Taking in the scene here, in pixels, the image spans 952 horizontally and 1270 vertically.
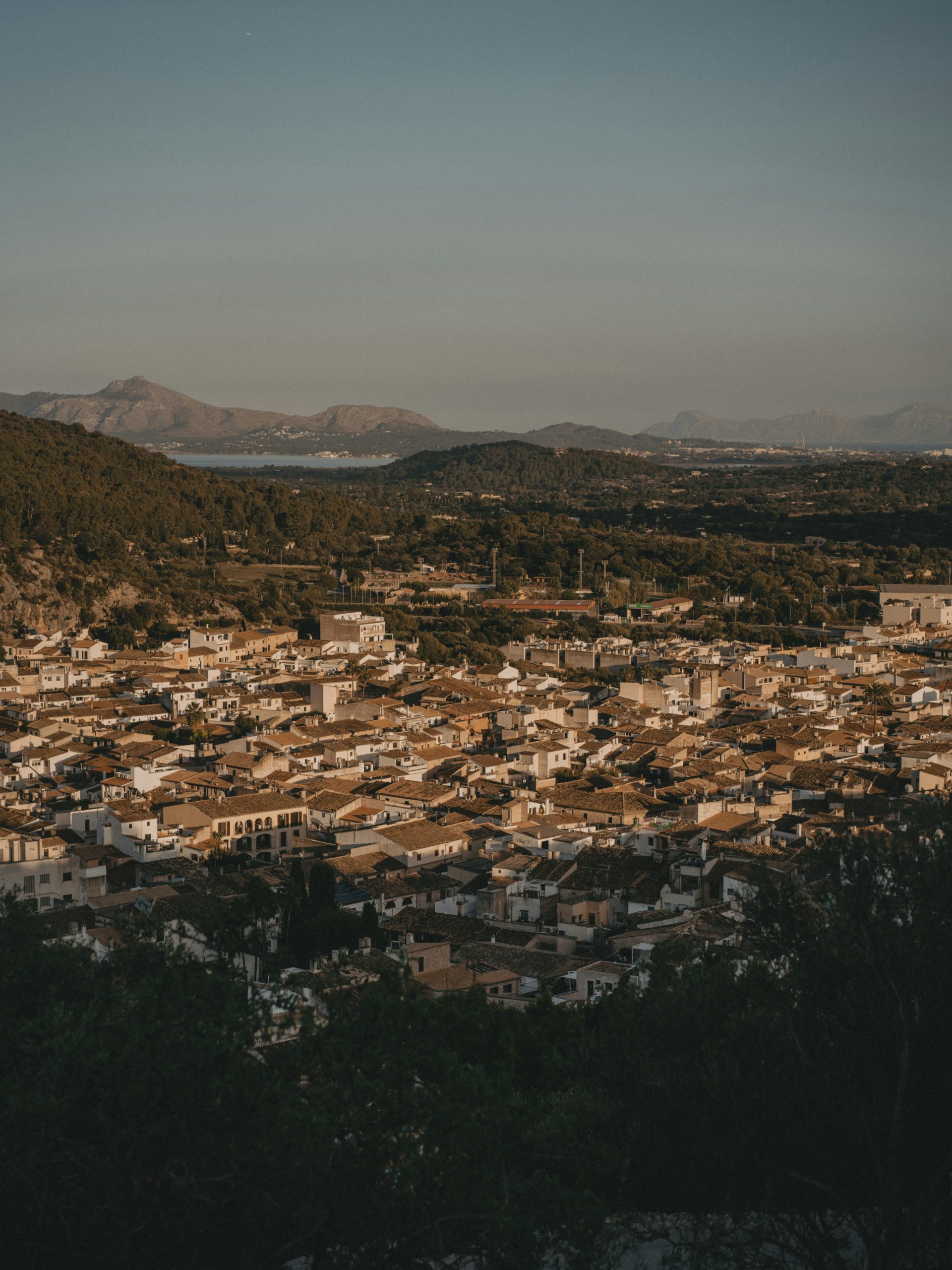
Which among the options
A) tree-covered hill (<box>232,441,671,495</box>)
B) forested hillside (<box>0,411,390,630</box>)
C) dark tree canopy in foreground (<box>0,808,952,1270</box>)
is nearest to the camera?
dark tree canopy in foreground (<box>0,808,952,1270</box>)

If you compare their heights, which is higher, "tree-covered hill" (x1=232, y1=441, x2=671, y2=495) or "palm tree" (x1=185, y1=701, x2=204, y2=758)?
"tree-covered hill" (x1=232, y1=441, x2=671, y2=495)

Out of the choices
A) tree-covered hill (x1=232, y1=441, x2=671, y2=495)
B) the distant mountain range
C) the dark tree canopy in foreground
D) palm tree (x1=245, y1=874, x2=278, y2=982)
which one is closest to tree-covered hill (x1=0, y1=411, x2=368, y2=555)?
palm tree (x1=245, y1=874, x2=278, y2=982)

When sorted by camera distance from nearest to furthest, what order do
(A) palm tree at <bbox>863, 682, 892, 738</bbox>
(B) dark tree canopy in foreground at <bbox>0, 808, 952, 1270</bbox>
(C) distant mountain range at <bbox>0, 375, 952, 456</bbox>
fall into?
(B) dark tree canopy in foreground at <bbox>0, 808, 952, 1270</bbox> < (A) palm tree at <bbox>863, 682, 892, 738</bbox> < (C) distant mountain range at <bbox>0, 375, 952, 456</bbox>

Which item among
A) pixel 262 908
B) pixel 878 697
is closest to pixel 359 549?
pixel 878 697

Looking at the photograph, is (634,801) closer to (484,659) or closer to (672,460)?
(484,659)

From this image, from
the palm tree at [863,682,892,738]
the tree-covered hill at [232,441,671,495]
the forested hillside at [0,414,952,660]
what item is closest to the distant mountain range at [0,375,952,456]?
the tree-covered hill at [232,441,671,495]

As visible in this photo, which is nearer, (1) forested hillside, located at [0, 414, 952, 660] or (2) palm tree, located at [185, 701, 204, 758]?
(2) palm tree, located at [185, 701, 204, 758]

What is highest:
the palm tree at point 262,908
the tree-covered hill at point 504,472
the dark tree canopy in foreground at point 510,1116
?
the tree-covered hill at point 504,472

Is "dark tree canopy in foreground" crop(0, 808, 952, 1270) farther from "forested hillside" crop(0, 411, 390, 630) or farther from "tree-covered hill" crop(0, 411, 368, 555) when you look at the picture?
"tree-covered hill" crop(0, 411, 368, 555)

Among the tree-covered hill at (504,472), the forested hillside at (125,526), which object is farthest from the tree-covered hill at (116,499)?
the tree-covered hill at (504,472)

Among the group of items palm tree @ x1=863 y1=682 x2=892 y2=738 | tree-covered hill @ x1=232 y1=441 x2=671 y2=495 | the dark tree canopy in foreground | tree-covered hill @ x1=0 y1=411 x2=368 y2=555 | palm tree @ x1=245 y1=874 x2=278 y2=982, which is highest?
tree-covered hill @ x1=232 y1=441 x2=671 y2=495

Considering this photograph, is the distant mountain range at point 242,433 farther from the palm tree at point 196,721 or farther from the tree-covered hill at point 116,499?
the palm tree at point 196,721
